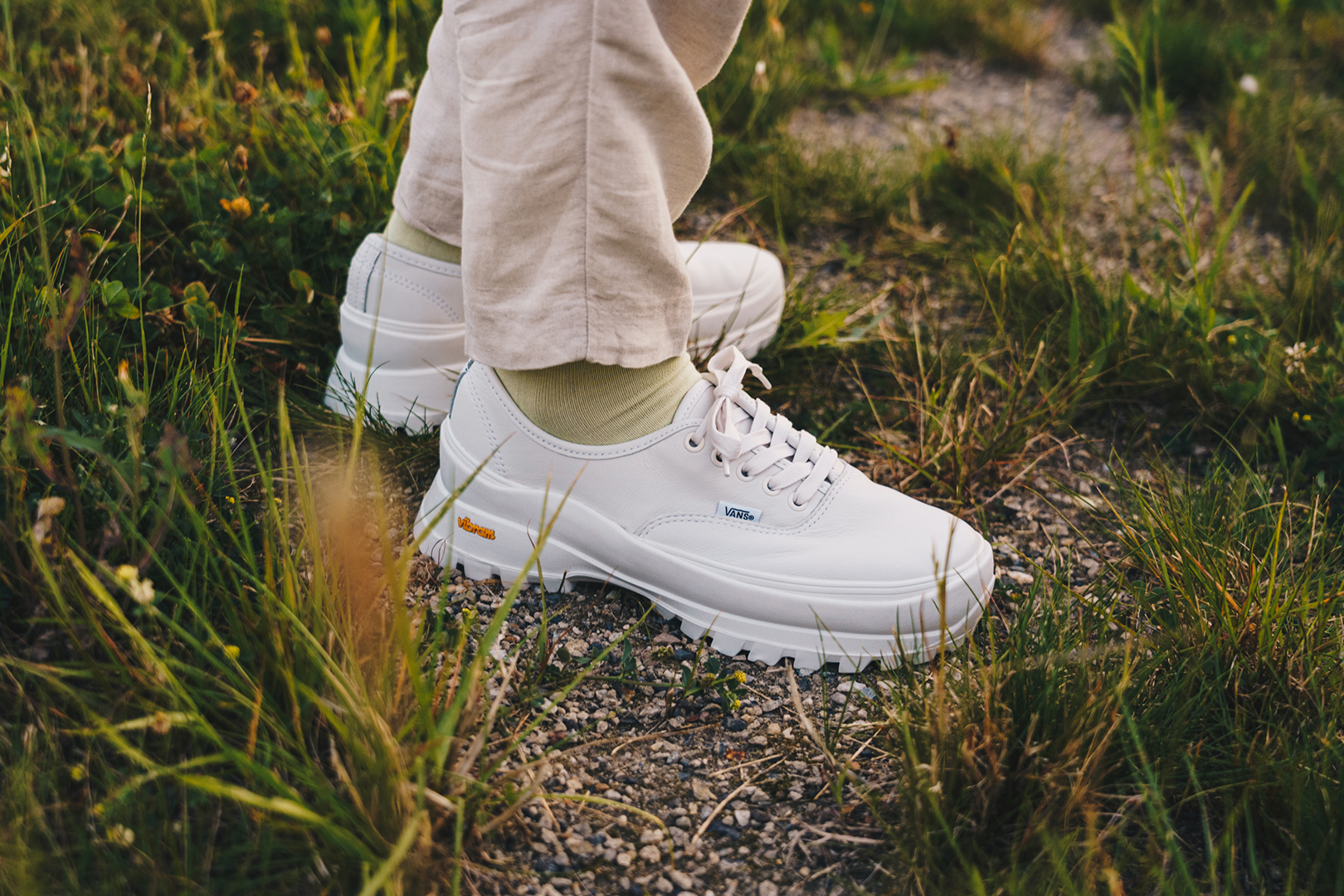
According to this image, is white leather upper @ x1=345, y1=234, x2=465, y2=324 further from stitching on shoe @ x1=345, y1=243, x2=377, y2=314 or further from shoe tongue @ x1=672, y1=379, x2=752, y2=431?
shoe tongue @ x1=672, y1=379, x2=752, y2=431

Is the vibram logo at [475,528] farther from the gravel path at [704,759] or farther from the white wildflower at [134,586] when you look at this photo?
the white wildflower at [134,586]

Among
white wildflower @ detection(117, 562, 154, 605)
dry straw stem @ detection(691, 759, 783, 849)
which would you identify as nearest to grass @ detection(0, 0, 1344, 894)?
white wildflower @ detection(117, 562, 154, 605)

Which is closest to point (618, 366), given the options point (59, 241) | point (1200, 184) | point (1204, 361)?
point (59, 241)

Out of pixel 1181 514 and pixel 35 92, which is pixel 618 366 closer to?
pixel 1181 514

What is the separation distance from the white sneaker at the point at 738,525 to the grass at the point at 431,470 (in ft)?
0.37

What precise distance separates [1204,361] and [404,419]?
1.63 metres

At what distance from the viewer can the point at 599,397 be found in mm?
1346

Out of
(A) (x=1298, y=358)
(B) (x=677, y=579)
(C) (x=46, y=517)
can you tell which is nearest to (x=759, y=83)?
(A) (x=1298, y=358)

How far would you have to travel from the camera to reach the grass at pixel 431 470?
0.97m

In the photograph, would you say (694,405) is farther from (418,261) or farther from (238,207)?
(238,207)

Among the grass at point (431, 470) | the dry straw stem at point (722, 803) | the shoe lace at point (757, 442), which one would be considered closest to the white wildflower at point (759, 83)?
the grass at point (431, 470)

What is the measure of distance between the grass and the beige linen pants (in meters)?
0.32

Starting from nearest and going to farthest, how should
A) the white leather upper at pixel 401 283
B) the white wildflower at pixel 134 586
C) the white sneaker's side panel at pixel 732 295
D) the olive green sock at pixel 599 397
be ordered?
1. the white wildflower at pixel 134 586
2. the olive green sock at pixel 599 397
3. the white leather upper at pixel 401 283
4. the white sneaker's side panel at pixel 732 295

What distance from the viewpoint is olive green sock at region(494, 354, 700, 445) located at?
134cm
